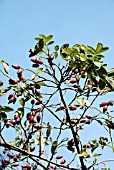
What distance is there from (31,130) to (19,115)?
16 centimetres

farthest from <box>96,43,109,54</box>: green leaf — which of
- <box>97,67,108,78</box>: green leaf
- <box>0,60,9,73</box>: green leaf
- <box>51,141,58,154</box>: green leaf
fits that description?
<box>51,141,58,154</box>: green leaf

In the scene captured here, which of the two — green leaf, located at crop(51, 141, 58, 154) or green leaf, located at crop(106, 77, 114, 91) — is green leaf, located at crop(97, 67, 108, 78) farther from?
green leaf, located at crop(51, 141, 58, 154)

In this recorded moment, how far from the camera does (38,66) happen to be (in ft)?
6.42

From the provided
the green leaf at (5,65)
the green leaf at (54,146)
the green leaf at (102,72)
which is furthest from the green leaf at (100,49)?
the green leaf at (54,146)

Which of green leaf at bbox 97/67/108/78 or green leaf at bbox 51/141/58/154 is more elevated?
green leaf at bbox 97/67/108/78

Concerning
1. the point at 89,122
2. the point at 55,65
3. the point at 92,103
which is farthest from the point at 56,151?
the point at 55,65

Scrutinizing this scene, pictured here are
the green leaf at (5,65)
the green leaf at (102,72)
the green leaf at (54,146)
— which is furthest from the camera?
the green leaf at (54,146)

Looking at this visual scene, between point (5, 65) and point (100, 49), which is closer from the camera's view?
point (100, 49)

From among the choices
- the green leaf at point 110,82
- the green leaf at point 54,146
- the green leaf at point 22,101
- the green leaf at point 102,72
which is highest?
the green leaf at point 22,101

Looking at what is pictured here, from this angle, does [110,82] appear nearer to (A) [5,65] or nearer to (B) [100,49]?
(B) [100,49]

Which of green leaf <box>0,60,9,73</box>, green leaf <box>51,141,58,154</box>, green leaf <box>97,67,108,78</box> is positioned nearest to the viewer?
green leaf <box>97,67,108,78</box>

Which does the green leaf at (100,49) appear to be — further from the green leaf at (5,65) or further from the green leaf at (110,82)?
the green leaf at (5,65)

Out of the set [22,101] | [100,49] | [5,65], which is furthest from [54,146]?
[100,49]

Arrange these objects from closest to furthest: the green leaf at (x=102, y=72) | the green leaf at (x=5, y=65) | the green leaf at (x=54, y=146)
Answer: the green leaf at (x=102, y=72) < the green leaf at (x=5, y=65) < the green leaf at (x=54, y=146)
